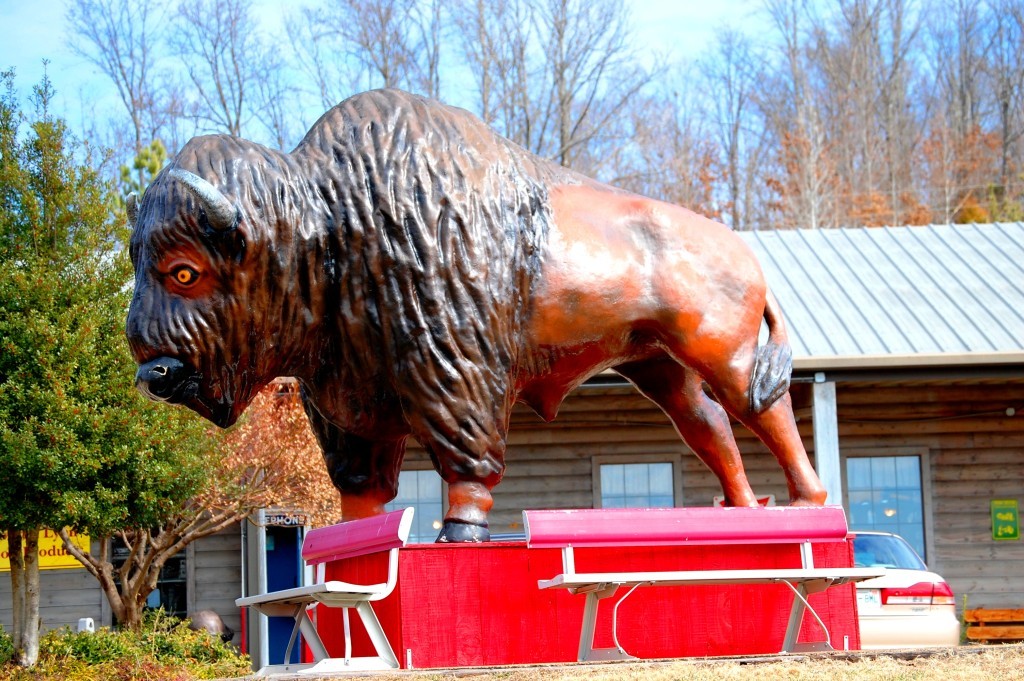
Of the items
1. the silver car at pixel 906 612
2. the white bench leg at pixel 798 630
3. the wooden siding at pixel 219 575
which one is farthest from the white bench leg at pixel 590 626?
the wooden siding at pixel 219 575

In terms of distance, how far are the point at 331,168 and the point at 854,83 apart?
103 feet

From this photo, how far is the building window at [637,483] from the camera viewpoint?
14.4 m

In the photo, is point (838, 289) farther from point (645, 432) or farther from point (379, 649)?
point (379, 649)

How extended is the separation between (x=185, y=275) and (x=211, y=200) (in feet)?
0.92

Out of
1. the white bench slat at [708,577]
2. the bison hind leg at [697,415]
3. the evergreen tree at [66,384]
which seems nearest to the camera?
the white bench slat at [708,577]

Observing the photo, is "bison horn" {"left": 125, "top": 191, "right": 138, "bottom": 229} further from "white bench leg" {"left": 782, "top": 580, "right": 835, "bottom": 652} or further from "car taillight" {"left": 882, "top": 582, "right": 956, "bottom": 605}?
"car taillight" {"left": 882, "top": 582, "right": 956, "bottom": 605}

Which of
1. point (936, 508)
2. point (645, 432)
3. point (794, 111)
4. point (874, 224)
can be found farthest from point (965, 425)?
point (794, 111)

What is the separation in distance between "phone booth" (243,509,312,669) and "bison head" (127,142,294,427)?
8681mm

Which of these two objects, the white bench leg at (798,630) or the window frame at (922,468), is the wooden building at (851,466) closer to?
the window frame at (922,468)

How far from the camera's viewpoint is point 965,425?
46.6 feet

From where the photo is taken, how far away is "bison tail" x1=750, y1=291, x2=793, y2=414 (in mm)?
4957

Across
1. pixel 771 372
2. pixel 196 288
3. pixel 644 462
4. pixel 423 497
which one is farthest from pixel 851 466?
pixel 196 288

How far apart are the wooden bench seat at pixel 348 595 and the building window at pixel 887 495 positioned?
10.7 m

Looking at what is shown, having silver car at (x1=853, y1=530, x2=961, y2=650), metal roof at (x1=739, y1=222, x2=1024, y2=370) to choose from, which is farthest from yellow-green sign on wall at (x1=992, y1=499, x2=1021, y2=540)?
silver car at (x1=853, y1=530, x2=961, y2=650)
